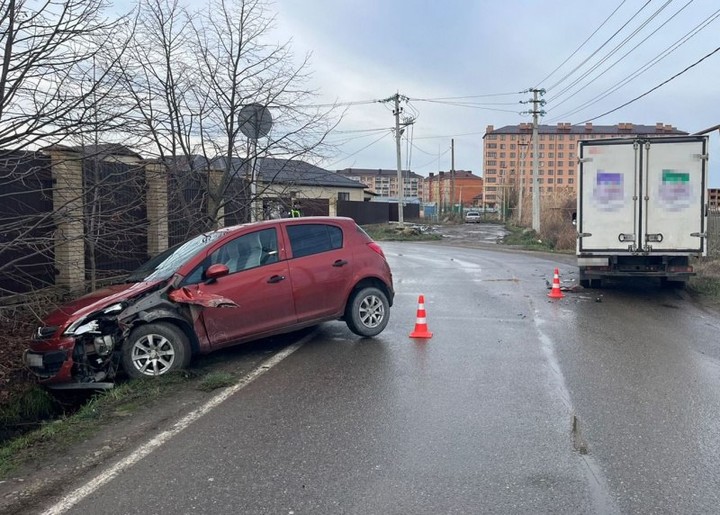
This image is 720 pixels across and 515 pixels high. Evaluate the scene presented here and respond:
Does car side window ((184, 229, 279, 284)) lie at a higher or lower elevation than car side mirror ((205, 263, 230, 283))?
higher

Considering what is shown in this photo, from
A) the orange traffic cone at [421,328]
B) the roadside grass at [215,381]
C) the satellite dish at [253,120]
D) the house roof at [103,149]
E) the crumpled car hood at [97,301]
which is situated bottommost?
the roadside grass at [215,381]

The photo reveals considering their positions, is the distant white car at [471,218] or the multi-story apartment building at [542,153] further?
the multi-story apartment building at [542,153]

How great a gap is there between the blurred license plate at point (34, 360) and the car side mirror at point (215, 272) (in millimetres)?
1829

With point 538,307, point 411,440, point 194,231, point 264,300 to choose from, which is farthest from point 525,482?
point 194,231

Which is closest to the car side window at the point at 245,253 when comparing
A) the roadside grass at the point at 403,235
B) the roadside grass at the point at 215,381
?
the roadside grass at the point at 215,381

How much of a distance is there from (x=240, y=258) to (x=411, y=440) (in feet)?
11.3

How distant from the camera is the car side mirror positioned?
264 inches

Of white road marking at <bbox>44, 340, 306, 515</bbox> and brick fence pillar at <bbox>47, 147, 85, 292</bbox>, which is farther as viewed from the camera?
brick fence pillar at <bbox>47, 147, 85, 292</bbox>

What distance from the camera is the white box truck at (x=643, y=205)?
38.0 feet

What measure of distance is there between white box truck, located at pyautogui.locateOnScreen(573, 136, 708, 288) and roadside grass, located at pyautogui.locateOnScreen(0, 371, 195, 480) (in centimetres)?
890

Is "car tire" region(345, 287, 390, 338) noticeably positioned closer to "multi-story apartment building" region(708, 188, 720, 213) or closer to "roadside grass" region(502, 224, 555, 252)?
"multi-story apartment building" region(708, 188, 720, 213)

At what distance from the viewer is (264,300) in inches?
281

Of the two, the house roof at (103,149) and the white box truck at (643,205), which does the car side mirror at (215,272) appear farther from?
the white box truck at (643,205)

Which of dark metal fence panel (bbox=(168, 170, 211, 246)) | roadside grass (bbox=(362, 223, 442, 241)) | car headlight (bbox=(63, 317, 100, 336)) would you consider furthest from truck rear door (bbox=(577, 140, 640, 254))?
roadside grass (bbox=(362, 223, 442, 241))
